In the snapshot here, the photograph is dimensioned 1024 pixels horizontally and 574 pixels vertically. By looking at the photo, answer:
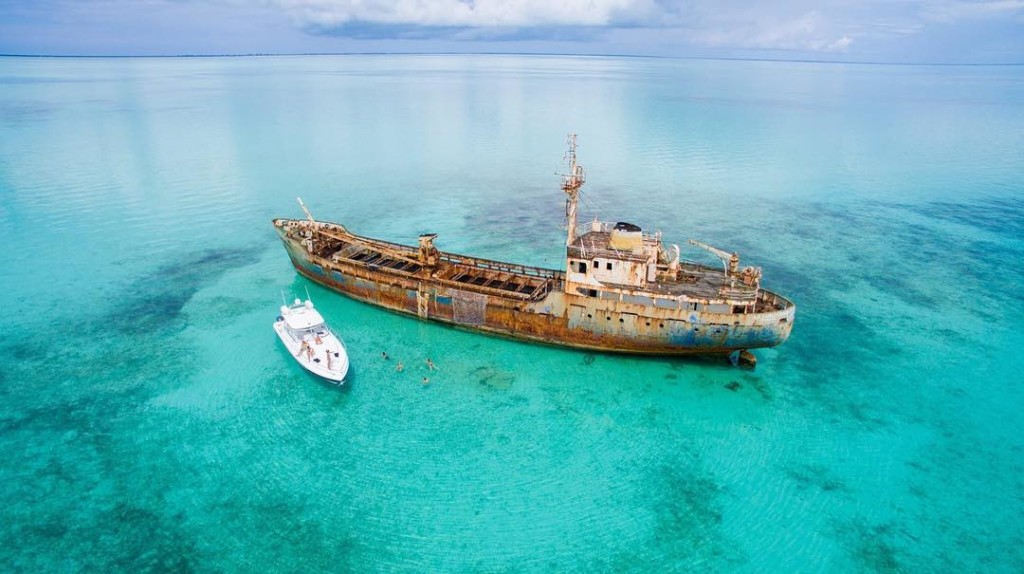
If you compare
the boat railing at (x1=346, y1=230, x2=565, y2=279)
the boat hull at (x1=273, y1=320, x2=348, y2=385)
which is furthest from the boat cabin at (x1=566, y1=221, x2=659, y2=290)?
the boat hull at (x1=273, y1=320, x2=348, y2=385)

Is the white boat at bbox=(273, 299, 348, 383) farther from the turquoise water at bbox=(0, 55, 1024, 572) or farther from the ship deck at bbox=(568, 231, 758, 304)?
the ship deck at bbox=(568, 231, 758, 304)

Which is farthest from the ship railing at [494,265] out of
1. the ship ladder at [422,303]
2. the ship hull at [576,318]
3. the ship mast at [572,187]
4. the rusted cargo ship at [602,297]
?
the ship mast at [572,187]

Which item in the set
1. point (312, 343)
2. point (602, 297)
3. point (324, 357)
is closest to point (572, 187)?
point (602, 297)

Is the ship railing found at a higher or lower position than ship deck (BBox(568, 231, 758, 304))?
lower

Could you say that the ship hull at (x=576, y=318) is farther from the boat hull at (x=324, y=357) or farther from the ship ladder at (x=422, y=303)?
the boat hull at (x=324, y=357)

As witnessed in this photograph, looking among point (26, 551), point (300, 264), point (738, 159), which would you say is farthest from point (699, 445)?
point (738, 159)

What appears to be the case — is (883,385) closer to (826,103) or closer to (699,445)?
(699,445)

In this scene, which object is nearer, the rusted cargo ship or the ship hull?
the ship hull
